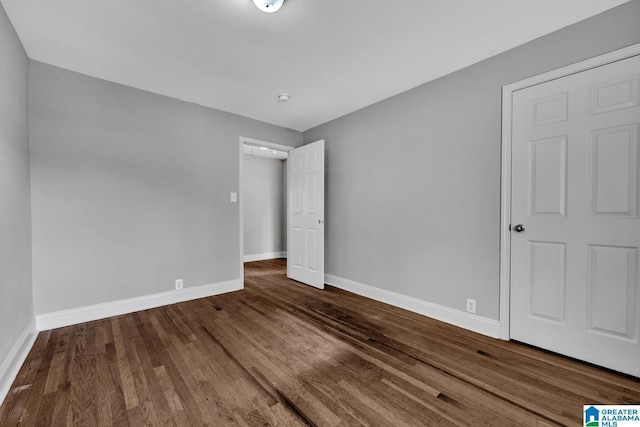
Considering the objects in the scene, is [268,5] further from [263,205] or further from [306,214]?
[263,205]

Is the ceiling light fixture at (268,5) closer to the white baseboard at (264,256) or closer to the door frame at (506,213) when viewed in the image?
the door frame at (506,213)

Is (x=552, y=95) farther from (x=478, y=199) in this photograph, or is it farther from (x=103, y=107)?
(x=103, y=107)

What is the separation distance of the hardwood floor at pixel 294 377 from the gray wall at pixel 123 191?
55 cm

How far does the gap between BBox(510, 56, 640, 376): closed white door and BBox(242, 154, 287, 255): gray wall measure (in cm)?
498

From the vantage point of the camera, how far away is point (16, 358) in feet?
6.14

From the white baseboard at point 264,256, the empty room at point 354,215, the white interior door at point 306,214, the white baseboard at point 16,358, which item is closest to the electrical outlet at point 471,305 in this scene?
the empty room at point 354,215

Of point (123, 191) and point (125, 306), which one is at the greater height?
point (123, 191)

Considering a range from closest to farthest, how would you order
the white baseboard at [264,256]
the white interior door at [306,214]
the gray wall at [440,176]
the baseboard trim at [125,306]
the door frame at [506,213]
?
the gray wall at [440,176], the door frame at [506,213], the baseboard trim at [125,306], the white interior door at [306,214], the white baseboard at [264,256]

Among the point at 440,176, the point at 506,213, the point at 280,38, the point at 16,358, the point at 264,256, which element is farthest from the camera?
the point at 264,256

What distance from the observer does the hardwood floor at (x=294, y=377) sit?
144 cm

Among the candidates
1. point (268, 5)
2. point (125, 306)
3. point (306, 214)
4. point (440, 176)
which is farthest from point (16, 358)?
point (440, 176)

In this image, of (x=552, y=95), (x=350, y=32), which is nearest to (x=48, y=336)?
(x=350, y=32)

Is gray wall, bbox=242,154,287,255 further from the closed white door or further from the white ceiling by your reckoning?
the closed white door

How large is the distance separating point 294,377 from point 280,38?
251cm
